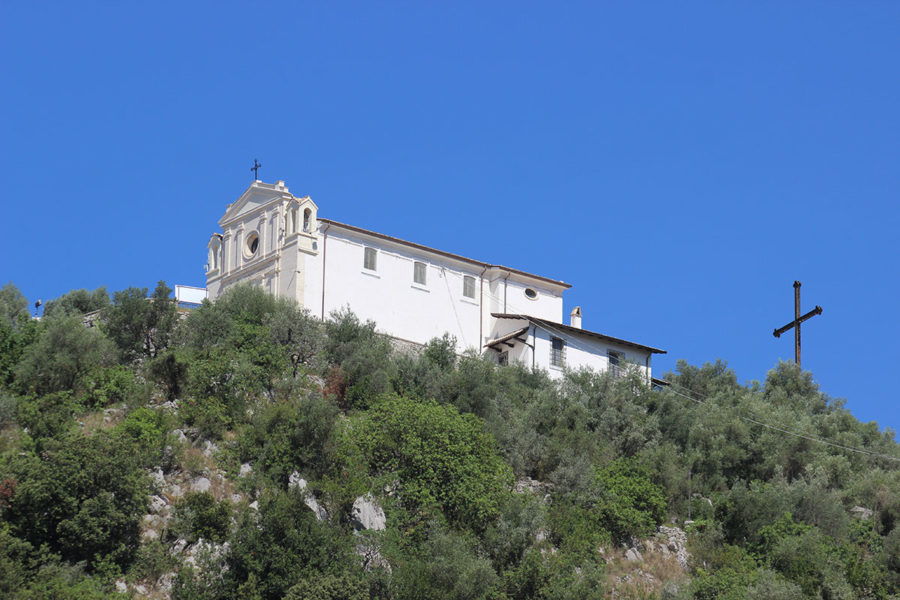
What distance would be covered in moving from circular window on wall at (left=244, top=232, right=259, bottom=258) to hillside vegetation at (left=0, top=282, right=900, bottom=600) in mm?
5557

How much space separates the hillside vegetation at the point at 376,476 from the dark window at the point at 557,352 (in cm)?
224

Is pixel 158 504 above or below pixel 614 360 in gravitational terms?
below

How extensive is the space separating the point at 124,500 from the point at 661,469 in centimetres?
1849

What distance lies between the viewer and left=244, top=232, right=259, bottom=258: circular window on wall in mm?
53125

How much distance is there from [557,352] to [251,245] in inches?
527

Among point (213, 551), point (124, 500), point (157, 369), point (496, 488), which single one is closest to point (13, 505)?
point (124, 500)

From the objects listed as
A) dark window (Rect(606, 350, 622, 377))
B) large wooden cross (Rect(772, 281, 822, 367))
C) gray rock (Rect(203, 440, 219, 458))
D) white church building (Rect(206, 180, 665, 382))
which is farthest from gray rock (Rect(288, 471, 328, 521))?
large wooden cross (Rect(772, 281, 822, 367))

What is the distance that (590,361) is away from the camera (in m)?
53.8

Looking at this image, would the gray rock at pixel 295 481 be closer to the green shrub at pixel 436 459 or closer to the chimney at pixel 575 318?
the green shrub at pixel 436 459

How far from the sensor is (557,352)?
53156 mm

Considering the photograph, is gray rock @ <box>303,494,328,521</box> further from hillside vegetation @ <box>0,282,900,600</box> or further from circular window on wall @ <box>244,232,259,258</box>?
circular window on wall @ <box>244,232,259,258</box>

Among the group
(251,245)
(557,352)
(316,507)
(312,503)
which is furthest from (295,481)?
(557,352)

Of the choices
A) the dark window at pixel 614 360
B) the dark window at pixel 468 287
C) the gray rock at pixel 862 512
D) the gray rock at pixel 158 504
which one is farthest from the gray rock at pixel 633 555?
the dark window at pixel 468 287

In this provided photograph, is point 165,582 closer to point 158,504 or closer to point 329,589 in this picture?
point 158,504
